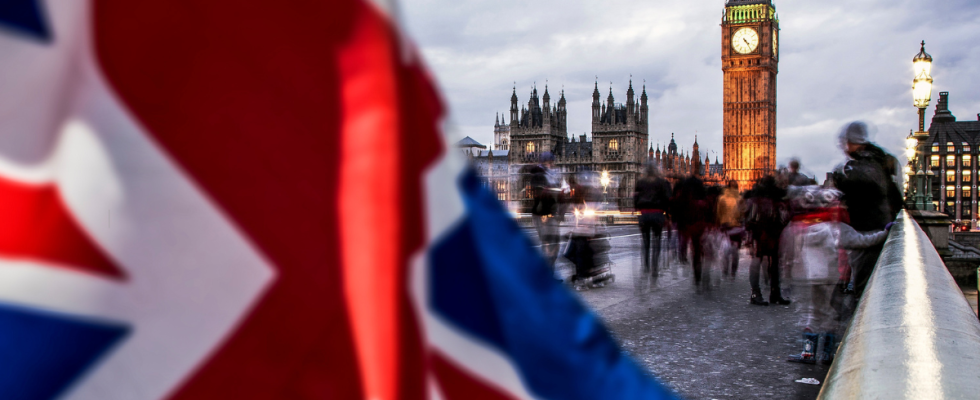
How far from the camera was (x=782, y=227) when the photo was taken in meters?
7.88

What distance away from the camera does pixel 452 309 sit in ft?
2.46

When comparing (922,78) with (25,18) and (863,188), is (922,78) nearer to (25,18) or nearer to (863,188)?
(863,188)

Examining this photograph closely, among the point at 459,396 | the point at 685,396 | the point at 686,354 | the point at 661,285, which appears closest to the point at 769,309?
the point at 661,285

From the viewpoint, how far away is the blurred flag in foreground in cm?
59

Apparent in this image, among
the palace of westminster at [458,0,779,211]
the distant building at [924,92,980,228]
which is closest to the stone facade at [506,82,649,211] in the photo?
the palace of westminster at [458,0,779,211]

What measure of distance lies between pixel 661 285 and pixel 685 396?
482cm

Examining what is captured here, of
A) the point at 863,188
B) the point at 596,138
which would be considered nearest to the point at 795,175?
the point at 863,188

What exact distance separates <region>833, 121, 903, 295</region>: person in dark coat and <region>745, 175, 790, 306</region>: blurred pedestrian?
2.23 m

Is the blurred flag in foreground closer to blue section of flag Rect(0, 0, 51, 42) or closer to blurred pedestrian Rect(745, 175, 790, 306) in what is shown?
blue section of flag Rect(0, 0, 51, 42)

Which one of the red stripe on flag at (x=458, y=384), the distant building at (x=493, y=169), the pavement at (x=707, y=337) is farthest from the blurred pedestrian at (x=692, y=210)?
the distant building at (x=493, y=169)

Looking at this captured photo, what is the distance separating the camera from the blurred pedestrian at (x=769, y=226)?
7.50 m

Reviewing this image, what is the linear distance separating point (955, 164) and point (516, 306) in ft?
402

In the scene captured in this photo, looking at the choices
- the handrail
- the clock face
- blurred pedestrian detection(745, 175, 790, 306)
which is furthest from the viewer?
the clock face

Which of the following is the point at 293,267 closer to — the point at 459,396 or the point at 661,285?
the point at 459,396
